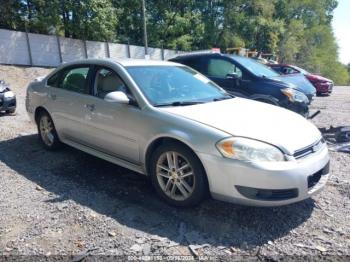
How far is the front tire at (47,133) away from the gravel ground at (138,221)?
781 millimetres

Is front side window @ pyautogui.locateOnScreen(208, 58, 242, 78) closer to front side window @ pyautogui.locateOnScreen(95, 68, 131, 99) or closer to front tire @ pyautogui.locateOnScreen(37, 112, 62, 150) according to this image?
front side window @ pyautogui.locateOnScreen(95, 68, 131, 99)

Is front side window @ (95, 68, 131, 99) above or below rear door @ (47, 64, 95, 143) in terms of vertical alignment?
above

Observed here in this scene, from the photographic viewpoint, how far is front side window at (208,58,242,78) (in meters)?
7.74

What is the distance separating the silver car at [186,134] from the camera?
3.22 meters

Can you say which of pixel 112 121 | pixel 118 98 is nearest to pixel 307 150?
pixel 118 98

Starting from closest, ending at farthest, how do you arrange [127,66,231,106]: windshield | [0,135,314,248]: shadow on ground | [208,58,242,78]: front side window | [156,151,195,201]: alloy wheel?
[0,135,314,248]: shadow on ground
[156,151,195,201]: alloy wheel
[127,66,231,106]: windshield
[208,58,242,78]: front side window

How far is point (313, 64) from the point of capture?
171ft

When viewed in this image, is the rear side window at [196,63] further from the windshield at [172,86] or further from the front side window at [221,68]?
the windshield at [172,86]

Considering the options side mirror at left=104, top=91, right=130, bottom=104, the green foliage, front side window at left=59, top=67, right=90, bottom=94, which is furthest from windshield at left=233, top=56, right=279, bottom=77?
the green foliage

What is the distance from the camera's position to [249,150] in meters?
3.20

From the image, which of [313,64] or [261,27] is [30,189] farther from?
[313,64]

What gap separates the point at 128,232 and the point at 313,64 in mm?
54467

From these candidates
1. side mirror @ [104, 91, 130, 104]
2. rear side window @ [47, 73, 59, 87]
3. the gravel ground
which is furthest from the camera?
rear side window @ [47, 73, 59, 87]

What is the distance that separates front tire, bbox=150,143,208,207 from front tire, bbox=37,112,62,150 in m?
2.28
